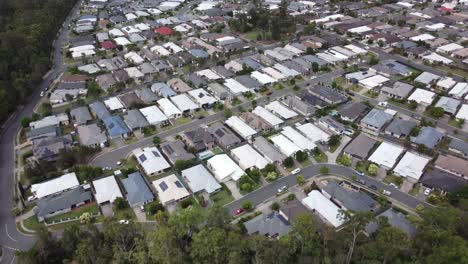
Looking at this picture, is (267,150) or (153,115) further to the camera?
(153,115)

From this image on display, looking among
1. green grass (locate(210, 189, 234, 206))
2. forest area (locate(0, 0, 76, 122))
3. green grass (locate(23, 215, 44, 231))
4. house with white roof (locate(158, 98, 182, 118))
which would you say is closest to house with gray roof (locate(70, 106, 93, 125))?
forest area (locate(0, 0, 76, 122))

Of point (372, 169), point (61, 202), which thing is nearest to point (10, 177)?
point (61, 202)

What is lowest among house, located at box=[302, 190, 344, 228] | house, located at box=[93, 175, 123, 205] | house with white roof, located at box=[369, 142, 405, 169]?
house, located at box=[93, 175, 123, 205]

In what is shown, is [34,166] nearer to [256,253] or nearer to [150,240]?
[150,240]

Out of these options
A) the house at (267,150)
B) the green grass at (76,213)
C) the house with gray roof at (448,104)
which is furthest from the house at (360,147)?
the green grass at (76,213)

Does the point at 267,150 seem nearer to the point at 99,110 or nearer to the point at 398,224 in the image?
the point at 398,224

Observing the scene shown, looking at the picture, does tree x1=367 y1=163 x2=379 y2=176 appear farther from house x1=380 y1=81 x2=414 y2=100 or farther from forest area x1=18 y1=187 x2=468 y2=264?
house x1=380 y1=81 x2=414 y2=100
